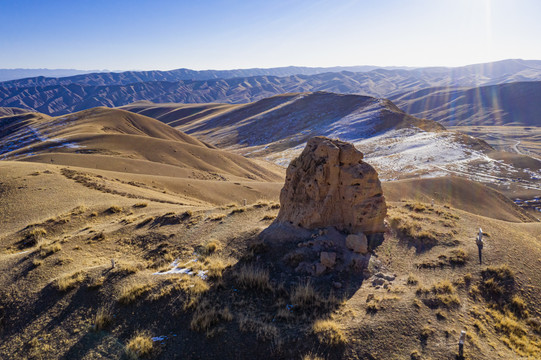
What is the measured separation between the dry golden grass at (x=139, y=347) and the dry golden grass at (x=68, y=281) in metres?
3.20

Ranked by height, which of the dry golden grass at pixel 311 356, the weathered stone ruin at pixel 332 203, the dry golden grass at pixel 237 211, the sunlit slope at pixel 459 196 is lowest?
the sunlit slope at pixel 459 196

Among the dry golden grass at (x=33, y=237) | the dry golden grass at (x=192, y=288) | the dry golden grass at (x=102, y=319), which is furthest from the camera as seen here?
the dry golden grass at (x=33, y=237)

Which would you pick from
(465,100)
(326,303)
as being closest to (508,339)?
(326,303)

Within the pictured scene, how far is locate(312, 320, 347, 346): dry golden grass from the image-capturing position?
6.16m

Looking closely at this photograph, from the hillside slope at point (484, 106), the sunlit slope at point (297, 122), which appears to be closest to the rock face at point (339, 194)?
the sunlit slope at point (297, 122)

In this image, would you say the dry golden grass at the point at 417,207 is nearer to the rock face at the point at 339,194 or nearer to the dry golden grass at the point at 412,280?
the rock face at the point at 339,194

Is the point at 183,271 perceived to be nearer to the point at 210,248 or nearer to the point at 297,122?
the point at 210,248

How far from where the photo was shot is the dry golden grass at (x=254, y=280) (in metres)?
8.21

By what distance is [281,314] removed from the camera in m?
7.08

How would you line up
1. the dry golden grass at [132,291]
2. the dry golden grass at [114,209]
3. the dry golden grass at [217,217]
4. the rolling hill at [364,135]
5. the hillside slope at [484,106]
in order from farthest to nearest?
the hillside slope at [484,106] → the rolling hill at [364,135] → the dry golden grass at [114,209] → the dry golden grass at [217,217] → the dry golden grass at [132,291]

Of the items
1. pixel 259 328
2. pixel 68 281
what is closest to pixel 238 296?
pixel 259 328

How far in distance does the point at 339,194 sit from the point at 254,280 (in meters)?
4.98

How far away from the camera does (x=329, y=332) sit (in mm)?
6359

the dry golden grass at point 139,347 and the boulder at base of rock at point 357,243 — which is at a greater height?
the boulder at base of rock at point 357,243
